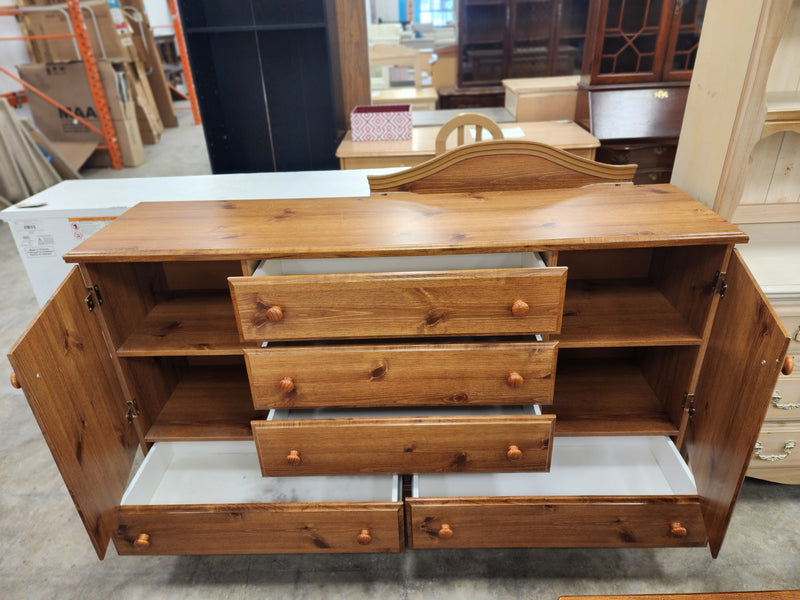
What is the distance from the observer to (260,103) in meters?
3.06

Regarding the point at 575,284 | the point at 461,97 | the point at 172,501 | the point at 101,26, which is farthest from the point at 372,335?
the point at 101,26

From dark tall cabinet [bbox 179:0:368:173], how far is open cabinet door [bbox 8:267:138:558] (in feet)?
6.65

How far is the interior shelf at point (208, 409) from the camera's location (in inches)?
51.1

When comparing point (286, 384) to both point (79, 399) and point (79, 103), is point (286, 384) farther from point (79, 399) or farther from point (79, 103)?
point (79, 103)

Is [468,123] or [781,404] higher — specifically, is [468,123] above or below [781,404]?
above

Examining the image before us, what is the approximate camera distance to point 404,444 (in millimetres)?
1117

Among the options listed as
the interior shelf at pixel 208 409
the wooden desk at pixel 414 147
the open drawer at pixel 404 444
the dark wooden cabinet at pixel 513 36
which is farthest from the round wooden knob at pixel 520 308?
the dark wooden cabinet at pixel 513 36

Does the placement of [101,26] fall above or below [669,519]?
above

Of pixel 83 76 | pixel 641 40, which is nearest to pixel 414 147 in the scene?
pixel 641 40

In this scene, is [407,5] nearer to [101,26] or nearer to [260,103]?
[101,26]

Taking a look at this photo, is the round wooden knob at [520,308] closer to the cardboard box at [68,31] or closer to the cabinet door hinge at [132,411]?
the cabinet door hinge at [132,411]

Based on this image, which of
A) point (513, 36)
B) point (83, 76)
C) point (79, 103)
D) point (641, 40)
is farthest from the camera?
point (79, 103)

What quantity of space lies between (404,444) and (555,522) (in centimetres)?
38

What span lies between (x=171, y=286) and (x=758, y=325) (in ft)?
4.56
